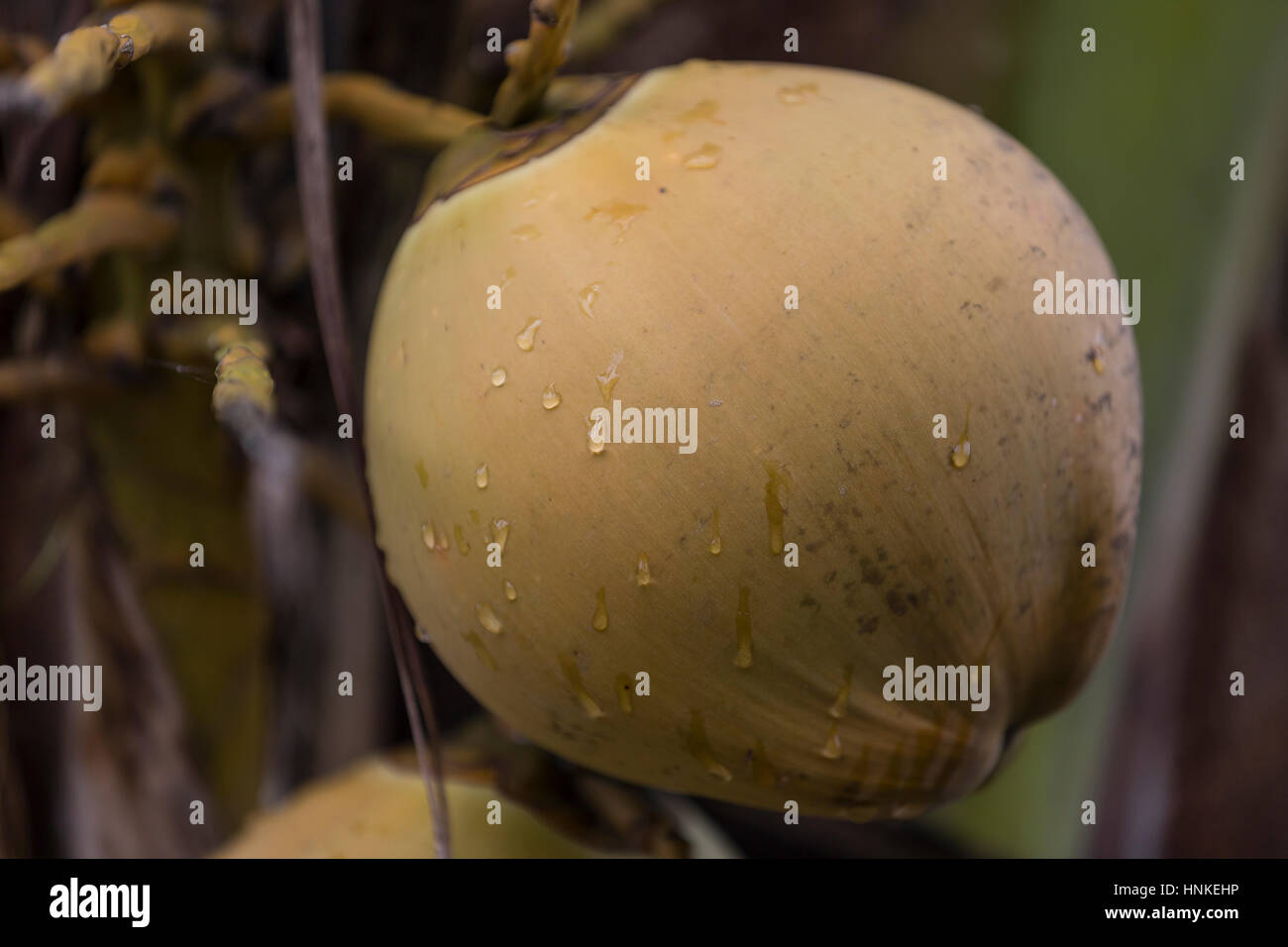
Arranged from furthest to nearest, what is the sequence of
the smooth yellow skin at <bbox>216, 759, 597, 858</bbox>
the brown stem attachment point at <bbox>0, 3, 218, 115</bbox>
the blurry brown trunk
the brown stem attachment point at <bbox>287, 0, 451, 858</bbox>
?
the blurry brown trunk
the smooth yellow skin at <bbox>216, 759, 597, 858</bbox>
the brown stem attachment point at <bbox>287, 0, 451, 858</bbox>
the brown stem attachment point at <bbox>0, 3, 218, 115</bbox>

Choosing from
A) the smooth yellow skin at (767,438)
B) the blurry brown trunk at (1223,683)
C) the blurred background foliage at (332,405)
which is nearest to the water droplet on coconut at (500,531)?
the smooth yellow skin at (767,438)

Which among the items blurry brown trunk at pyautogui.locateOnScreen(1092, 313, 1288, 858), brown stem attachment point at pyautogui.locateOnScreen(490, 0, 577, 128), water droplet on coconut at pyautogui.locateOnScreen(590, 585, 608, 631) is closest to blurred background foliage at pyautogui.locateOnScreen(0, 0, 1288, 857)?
blurry brown trunk at pyautogui.locateOnScreen(1092, 313, 1288, 858)

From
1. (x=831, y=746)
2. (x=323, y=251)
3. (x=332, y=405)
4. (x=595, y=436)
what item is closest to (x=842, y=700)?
(x=831, y=746)

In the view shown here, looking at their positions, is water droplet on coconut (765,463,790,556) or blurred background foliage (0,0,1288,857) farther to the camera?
blurred background foliage (0,0,1288,857)

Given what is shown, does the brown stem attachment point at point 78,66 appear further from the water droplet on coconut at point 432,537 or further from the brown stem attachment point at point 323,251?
the water droplet on coconut at point 432,537

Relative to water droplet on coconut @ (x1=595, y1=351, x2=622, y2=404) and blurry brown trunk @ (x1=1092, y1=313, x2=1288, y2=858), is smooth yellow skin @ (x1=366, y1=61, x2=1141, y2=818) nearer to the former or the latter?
water droplet on coconut @ (x1=595, y1=351, x2=622, y2=404)

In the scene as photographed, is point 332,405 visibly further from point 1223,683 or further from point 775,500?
point 1223,683
